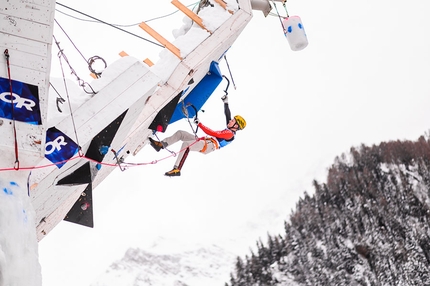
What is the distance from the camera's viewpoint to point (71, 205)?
9430mm

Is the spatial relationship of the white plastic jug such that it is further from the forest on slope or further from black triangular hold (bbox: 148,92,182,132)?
the forest on slope

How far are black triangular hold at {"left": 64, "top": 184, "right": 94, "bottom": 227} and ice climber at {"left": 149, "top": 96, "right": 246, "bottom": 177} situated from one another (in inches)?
73.9

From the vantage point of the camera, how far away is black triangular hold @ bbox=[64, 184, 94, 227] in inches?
373

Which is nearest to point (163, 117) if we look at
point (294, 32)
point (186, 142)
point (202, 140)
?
point (186, 142)

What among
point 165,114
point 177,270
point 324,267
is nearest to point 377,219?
point 324,267

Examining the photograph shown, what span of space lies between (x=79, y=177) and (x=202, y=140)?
3.57 meters

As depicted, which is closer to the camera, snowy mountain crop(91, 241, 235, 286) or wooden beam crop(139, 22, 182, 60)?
wooden beam crop(139, 22, 182, 60)

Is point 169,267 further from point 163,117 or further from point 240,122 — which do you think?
point 163,117

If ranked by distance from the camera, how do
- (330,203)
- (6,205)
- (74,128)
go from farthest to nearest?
(330,203)
(74,128)
(6,205)

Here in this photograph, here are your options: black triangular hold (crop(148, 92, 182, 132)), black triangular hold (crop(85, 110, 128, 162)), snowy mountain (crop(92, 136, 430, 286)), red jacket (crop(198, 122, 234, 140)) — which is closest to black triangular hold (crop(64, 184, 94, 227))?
black triangular hold (crop(85, 110, 128, 162))

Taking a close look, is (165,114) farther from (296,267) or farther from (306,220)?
(306,220)

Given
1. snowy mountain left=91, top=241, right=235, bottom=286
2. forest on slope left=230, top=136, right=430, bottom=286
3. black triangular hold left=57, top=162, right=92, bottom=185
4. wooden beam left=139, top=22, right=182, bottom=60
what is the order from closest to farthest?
black triangular hold left=57, top=162, right=92, bottom=185 → wooden beam left=139, top=22, right=182, bottom=60 → forest on slope left=230, top=136, right=430, bottom=286 → snowy mountain left=91, top=241, right=235, bottom=286

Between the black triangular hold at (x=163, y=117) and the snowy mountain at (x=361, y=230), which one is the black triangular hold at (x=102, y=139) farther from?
the snowy mountain at (x=361, y=230)

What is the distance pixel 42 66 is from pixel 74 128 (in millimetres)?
1832
